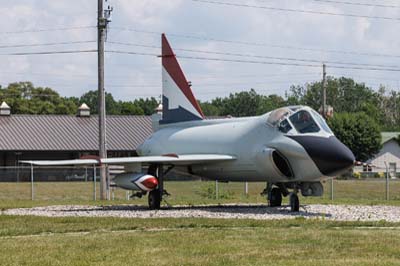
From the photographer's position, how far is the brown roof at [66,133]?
64.7 metres

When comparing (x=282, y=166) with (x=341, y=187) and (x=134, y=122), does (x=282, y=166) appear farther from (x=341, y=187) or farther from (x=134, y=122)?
(x=134, y=122)

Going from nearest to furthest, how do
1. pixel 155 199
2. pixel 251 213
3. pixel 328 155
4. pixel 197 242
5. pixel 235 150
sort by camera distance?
pixel 197 242
pixel 328 155
pixel 251 213
pixel 235 150
pixel 155 199

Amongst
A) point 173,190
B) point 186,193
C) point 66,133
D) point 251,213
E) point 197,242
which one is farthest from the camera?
point 66,133

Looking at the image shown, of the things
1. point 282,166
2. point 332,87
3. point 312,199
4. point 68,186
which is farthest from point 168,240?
point 332,87

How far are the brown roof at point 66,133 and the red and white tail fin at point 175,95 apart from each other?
37.5m

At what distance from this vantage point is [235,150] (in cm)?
2425

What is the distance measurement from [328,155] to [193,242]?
324 inches

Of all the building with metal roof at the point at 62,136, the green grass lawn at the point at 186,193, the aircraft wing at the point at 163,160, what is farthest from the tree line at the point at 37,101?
the aircraft wing at the point at 163,160

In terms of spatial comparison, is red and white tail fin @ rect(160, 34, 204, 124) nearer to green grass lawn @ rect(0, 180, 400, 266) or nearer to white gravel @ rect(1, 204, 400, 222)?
white gravel @ rect(1, 204, 400, 222)

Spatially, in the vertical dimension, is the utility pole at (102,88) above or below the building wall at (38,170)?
above

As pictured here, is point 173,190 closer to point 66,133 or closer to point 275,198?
point 275,198

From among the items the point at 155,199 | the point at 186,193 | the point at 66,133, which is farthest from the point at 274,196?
the point at 66,133

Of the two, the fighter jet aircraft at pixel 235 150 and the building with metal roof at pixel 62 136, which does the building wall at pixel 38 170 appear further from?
the fighter jet aircraft at pixel 235 150

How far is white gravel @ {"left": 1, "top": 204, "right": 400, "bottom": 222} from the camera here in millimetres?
20872
